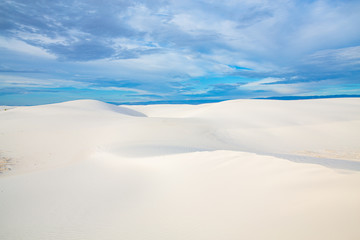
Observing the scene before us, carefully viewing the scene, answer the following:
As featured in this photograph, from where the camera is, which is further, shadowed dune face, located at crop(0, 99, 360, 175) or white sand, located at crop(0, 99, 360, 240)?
shadowed dune face, located at crop(0, 99, 360, 175)

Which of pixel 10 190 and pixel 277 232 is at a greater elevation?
pixel 277 232

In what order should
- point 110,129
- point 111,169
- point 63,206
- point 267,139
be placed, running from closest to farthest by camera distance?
1. point 63,206
2. point 111,169
3. point 267,139
4. point 110,129

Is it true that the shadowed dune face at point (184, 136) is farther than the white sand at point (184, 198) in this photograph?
Yes

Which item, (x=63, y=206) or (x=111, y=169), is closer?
(x=63, y=206)

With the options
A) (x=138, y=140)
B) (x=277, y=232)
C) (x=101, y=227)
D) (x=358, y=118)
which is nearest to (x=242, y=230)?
(x=277, y=232)

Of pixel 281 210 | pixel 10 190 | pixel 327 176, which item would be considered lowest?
pixel 10 190

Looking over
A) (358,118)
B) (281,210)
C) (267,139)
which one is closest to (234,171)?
(281,210)

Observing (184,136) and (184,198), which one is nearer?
(184,198)

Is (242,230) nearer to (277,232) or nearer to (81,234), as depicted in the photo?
(277,232)

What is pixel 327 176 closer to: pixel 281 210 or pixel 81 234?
pixel 281 210

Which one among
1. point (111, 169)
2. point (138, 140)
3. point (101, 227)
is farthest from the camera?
point (138, 140)
